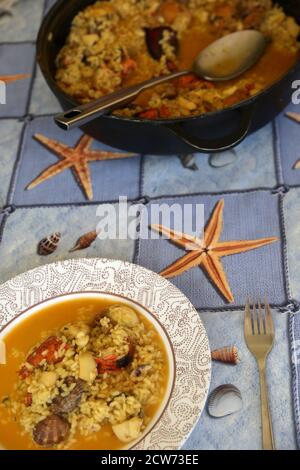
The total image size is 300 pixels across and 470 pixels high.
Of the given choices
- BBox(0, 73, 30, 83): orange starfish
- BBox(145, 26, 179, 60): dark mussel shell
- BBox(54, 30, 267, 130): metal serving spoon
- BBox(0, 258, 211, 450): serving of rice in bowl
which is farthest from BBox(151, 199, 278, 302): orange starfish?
BBox(0, 73, 30, 83): orange starfish

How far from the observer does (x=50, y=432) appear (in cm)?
86

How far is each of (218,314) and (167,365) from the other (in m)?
0.17

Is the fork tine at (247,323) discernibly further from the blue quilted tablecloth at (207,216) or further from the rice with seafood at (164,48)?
the rice with seafood at (164,48)

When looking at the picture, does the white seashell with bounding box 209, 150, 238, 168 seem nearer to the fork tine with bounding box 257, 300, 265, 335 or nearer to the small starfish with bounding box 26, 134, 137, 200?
the small starfish with bounding box 26, 134, 137, 200

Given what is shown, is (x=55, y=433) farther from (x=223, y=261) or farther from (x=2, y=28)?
(x=2, y=28)

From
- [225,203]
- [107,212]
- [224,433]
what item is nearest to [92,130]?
Answer: [107,212]

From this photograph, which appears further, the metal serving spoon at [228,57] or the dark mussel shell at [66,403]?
the metal serving spoon at [228,57]

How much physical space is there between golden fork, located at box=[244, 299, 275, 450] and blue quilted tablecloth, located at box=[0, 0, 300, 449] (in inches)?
0.7

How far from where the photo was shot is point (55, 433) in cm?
86

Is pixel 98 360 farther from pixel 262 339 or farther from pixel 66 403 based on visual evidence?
pixel 262 339

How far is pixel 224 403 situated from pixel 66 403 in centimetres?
24

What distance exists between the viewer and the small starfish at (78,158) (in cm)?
131

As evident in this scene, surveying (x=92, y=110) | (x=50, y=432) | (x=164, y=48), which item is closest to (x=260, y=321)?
(x=50, y=432)

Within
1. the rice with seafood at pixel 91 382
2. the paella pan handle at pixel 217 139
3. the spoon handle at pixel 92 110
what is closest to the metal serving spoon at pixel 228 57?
the spoon handle at pixel 92 110
